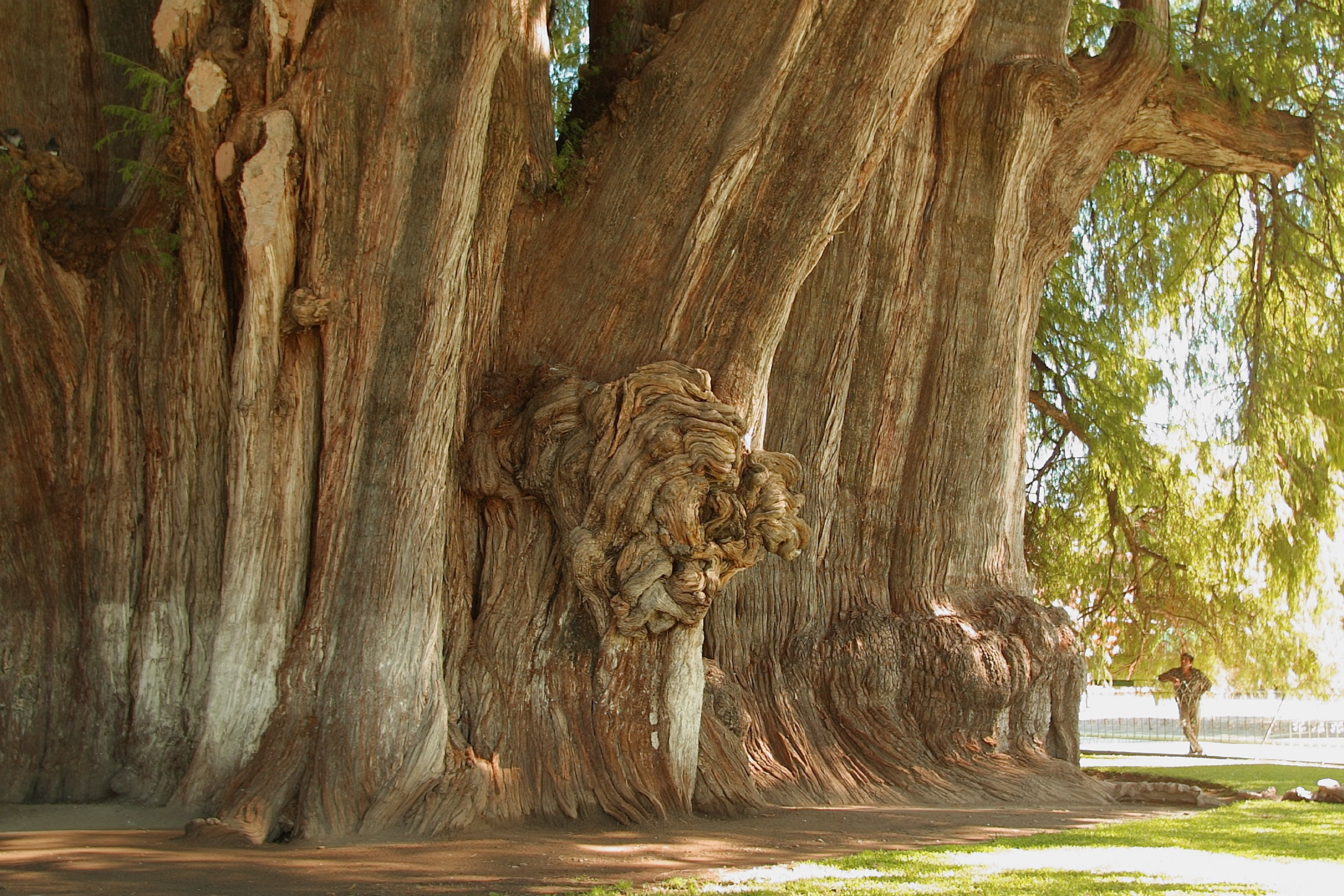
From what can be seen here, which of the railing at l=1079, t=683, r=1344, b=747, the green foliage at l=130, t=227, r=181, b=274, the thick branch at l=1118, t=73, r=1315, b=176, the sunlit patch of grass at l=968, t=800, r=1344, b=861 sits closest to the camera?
the sunlit patch of grass at l=968, t=800, r=1344, b=861

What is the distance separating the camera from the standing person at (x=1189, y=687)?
1543 cm

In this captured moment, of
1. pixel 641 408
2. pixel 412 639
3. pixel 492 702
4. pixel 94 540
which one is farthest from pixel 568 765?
pixel 94 540

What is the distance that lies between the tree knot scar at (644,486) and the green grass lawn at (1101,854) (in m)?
1.60

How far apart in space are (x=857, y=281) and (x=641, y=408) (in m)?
2.90

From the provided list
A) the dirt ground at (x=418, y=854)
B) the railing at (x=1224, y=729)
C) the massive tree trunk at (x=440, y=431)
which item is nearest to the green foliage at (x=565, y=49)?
the massive tree trunk at (x=440, y=431)

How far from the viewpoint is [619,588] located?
19.7 ft

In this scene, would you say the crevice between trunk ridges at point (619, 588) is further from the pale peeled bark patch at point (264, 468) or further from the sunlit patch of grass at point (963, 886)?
the sunlit patch of grass at point (963, 886)

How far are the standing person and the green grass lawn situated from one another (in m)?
8.25

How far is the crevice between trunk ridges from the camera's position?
5.96 metres

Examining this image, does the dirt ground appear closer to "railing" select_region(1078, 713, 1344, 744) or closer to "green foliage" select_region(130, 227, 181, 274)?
"green foliage" select_region(130, 227, 181, 274)

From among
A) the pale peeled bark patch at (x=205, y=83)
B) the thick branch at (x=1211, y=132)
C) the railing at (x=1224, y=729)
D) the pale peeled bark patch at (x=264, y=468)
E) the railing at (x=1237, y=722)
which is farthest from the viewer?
the railing at (x=1224, y=729)

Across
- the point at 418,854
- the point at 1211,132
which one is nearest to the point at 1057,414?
the point at 1211,132

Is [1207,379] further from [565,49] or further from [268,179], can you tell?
[268,179]

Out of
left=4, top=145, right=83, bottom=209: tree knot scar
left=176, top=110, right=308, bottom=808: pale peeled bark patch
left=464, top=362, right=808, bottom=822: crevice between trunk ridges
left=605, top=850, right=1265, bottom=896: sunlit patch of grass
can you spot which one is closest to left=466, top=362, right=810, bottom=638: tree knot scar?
left=464, top=362, right=808, bottom=822: crevice between trunk ridges
